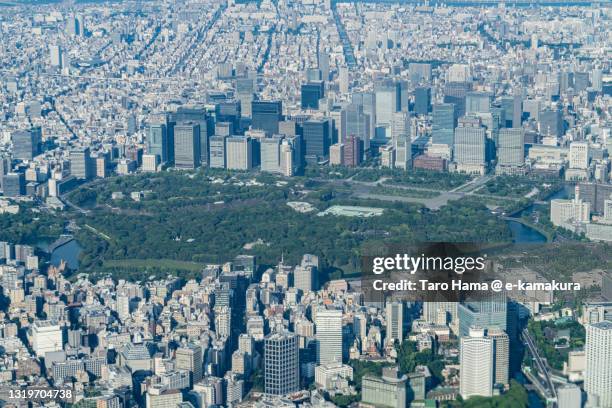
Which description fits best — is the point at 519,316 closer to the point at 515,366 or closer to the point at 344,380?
the point at 515,366

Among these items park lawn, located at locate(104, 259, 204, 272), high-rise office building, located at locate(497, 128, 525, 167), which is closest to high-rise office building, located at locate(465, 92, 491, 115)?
high-rise office building, located at locate(497, 128, 525, 167)

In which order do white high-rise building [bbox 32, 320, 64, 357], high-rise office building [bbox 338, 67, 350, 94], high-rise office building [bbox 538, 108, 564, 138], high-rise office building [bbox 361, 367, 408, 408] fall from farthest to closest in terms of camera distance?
high-rise office building [bbox 338, 67, 350, 94]
high-rise office building [bbox 538, 108, 564, 138]
white high-rise building [bbox 32, 320, 64, 357]
high-rise office building [bbox 361, 367, 408, 408]

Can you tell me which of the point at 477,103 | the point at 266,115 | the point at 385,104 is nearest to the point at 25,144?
the point at 266,115

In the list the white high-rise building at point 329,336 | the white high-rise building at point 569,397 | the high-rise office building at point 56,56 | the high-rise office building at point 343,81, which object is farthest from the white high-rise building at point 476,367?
the high-rise office building at point 56,56

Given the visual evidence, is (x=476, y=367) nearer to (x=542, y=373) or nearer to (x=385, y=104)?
(x=542, y=373)

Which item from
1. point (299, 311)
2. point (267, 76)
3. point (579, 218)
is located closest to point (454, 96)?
point (267, 76)

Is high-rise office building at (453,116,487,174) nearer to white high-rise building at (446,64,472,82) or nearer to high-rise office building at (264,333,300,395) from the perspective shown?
white high-rise building at (446,64,472,82)

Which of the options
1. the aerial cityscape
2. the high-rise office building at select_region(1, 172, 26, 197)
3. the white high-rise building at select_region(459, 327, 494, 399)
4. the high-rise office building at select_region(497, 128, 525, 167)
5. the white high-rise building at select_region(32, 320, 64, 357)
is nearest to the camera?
the white high-rise building at select_region(459, 327, 494, 399)

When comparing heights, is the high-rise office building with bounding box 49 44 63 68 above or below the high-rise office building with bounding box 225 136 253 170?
above
